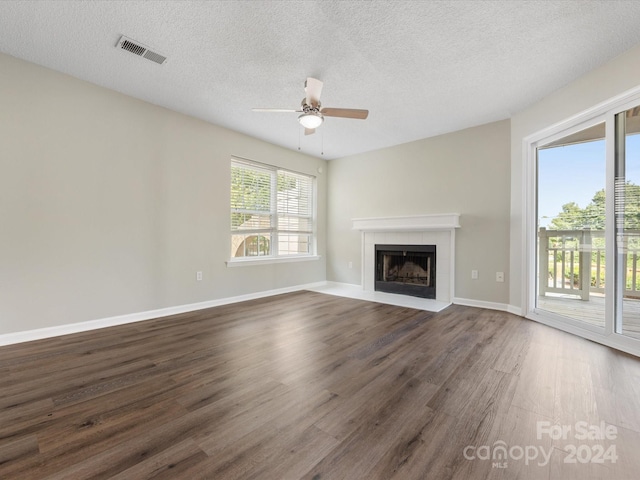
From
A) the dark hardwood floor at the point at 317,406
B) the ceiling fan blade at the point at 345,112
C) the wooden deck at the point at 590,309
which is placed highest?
the ceiling fan blade at the point at 345,112

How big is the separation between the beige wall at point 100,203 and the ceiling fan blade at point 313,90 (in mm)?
2051

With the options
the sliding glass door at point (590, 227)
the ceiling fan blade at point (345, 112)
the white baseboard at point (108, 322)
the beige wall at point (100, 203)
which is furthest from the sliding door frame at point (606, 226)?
the beige wall at point (100, 203)

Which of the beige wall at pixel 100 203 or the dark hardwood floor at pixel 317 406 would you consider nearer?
the dark hardwood floor at pixel 317 406

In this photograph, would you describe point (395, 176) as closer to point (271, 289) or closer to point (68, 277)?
point (271, 289)

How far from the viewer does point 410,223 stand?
14.8ft

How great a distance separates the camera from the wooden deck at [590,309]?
245cm

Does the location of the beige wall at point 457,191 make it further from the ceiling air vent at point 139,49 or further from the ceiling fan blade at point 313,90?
the ceiling air vent at point 139,49

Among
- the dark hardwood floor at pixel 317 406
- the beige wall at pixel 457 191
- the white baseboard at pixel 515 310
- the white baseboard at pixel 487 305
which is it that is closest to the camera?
the dark hardwood floor at pixel 317 406

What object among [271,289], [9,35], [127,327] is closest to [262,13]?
[9,35]

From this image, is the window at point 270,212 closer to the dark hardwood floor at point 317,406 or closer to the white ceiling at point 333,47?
the white ceiling at point 333,47

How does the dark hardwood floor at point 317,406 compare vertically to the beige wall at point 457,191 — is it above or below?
below

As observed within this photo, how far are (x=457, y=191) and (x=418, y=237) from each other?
3.00 ft

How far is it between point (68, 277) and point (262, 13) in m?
3.07

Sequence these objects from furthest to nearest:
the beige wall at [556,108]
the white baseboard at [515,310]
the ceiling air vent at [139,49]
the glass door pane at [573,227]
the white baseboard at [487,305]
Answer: the white baseboard at [487,305] < the white baseboard at [515,310] < the glass door pane at [573,227] < the beige wall at [556,108] < the ceiling air vent at [139,49]
